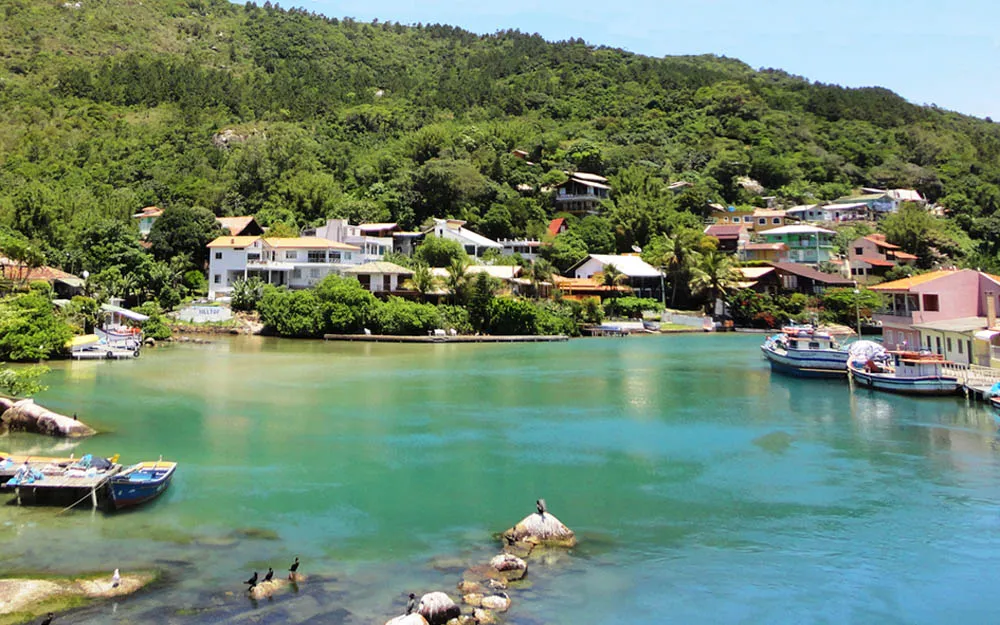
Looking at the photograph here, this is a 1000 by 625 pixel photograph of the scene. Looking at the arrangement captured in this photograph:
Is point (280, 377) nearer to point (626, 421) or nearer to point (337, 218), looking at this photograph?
point (626, 421)

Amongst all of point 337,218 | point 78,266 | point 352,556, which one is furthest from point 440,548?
point 337,218

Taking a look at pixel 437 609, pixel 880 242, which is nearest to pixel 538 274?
pixel 880 242

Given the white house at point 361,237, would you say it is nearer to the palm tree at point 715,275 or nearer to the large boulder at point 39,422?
the palm tree at point 715,275

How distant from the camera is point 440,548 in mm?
12422

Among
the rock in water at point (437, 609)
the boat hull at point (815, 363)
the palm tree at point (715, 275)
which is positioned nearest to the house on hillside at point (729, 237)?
the palm tree at point (715, 275)

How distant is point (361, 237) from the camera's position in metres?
59.0

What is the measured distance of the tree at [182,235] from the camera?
182ft

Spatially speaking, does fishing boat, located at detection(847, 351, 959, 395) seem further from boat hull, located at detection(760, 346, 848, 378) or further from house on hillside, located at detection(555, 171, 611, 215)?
house on hillside, located at detection(555, 171, 611, 215)

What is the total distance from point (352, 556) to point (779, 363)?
28.1 meters

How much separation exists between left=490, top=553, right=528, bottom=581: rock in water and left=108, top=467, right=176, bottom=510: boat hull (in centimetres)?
788

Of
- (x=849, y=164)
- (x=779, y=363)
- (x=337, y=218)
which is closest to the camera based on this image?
(x=779, y=363)

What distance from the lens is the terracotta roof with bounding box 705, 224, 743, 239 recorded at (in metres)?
69.2

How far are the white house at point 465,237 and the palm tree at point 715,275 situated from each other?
1856 cm

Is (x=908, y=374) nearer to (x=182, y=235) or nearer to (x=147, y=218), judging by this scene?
(x=182, y=235)
